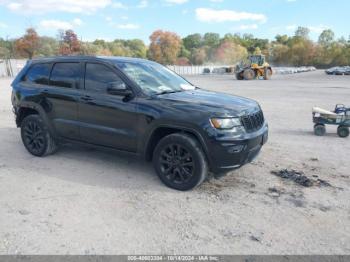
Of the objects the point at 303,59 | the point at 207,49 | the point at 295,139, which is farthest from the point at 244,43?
the point at 295,139

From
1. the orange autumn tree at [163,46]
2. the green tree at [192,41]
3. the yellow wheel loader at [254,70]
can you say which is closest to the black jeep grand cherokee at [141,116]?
the yellow wheel loader at [254,70]

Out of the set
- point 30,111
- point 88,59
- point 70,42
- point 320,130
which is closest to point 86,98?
point 88,59

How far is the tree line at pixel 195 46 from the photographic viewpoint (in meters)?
63.3

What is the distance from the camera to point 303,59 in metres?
104

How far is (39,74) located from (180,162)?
3.13 meters

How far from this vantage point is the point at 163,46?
3875 inches

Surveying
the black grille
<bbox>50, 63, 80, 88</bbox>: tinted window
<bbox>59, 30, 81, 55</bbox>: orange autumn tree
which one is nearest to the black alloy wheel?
the black grille

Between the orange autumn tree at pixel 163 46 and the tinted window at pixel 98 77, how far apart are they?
9402 cm

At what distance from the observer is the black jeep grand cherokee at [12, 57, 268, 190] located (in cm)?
419

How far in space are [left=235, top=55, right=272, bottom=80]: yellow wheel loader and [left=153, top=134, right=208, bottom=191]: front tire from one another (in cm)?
3227

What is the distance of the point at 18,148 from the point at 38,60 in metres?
1.79

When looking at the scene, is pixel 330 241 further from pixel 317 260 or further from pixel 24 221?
pixel 24 221

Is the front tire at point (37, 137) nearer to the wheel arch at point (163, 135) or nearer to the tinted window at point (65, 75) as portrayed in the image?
the tinted window at point (65, 75)

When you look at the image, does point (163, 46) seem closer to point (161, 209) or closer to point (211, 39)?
point (211, 39)
